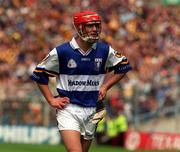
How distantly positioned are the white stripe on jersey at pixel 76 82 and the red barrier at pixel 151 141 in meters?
12.0

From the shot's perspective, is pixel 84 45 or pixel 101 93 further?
pixel 101 93

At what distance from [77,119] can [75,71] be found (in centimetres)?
56

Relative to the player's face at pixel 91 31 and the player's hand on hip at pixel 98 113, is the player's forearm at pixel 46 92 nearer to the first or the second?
the player's hand on hip at pixel 98 113

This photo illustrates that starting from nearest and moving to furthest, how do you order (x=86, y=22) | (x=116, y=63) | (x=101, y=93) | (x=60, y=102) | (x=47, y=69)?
(x=86, y=22), (x=60, y=102), (x=47, y=69), (x=101, y=93), (x=116, y=63)

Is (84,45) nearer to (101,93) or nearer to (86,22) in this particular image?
(86,22)

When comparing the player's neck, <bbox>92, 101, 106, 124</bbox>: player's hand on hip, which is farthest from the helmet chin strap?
<bbox>92, 101, 106, 124</bbox>: player's hand on hip

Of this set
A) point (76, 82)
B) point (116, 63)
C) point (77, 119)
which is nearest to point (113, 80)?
point (116, 63)

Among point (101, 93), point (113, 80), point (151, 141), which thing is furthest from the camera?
point (151, 141)

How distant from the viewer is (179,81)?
65.5 ft

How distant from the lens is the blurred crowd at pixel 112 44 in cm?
2048

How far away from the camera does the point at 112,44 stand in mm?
21828

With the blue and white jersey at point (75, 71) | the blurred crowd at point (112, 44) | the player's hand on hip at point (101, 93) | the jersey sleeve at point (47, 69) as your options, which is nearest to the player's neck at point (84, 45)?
the blue and white jersey at point (75, 71)

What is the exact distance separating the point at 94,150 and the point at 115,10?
5.72 metres

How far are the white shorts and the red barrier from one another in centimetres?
1183
